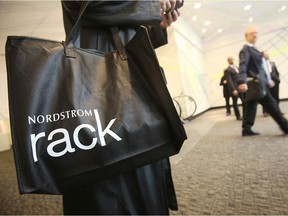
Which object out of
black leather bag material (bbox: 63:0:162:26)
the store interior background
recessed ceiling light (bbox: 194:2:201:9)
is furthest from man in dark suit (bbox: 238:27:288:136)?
recessed ceiling light (bbox: 194:2:201:9)

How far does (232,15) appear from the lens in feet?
9.05

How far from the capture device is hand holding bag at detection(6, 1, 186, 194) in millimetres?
346

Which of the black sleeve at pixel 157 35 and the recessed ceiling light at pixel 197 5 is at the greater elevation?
the recessed ceiling light at pixel 197 5

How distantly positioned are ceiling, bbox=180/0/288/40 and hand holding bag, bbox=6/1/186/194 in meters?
1.10

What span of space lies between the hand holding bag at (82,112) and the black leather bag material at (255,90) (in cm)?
199

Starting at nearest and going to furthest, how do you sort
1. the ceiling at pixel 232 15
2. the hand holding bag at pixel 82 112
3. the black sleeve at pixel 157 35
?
the hand holding bag at pixel 82 112
the black sleeve at pixel 157 35
the ceiling at pixel 232 15

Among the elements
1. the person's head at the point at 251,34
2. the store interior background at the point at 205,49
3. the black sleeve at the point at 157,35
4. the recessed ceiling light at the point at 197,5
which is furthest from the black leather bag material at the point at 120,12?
the recessed ceiling light at the point at 197,5

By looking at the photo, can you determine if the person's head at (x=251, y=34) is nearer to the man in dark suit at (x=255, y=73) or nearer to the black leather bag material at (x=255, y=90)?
the man in dark suit at (x=255, y=73)

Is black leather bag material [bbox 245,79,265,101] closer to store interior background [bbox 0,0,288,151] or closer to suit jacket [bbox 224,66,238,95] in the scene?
store interior background [bbox 0,0,288,151]

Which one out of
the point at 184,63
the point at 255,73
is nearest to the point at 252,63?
the point at 255,73

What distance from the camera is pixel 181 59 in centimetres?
517

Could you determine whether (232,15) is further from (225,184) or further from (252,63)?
(225,184)

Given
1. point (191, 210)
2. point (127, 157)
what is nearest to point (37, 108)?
point (127, 157)

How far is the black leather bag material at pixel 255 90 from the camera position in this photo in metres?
2.07
